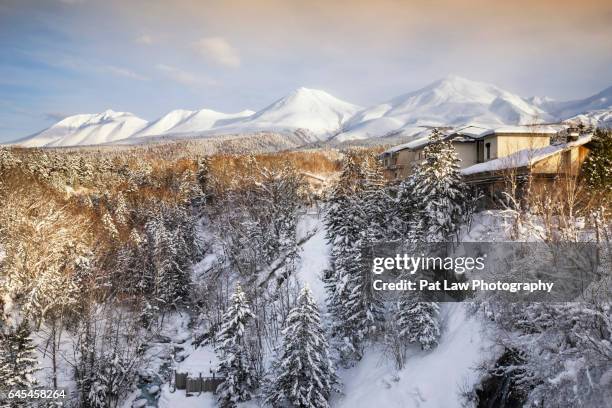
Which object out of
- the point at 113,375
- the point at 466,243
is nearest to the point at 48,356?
the point at 113,375

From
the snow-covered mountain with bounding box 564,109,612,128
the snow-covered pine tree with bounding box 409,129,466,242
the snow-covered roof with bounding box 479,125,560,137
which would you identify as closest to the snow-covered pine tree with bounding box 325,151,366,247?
the snow-covered pine tree with bounding box 409,129,466,242

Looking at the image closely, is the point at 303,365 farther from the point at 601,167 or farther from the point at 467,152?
the point at 467,152

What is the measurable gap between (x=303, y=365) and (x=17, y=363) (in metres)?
13.8

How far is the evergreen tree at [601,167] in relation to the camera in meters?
22.9

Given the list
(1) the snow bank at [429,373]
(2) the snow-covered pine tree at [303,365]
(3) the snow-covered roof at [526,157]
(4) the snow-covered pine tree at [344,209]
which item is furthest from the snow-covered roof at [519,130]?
(2) the snow-covered pine tree at [303,365]

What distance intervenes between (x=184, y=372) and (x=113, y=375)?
20.7 feet

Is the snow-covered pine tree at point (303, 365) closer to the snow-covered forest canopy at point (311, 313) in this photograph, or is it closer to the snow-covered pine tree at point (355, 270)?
the snow-covered forest canopy at point (311, 313)

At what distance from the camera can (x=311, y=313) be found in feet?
74.2

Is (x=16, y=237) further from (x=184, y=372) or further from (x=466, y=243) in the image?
(x=466, y=243)

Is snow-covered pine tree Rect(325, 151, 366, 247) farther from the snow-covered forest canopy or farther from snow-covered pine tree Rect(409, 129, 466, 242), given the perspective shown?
snow-covered pine tree Rect(409, 129, 466, 242)

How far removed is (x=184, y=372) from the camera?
29406 mm

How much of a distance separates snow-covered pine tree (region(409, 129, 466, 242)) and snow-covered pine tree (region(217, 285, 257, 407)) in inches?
486

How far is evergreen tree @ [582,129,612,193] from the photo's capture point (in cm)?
2286

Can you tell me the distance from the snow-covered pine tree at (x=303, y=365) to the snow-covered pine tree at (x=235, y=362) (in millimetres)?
3176
